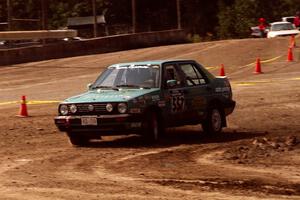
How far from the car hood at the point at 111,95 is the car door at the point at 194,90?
0.94 metres

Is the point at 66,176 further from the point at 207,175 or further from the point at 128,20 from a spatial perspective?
the point at 128,20

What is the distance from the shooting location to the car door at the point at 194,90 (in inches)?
514

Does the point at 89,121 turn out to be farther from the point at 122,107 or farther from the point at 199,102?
the point at 199,102

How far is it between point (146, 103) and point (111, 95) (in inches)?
24.2

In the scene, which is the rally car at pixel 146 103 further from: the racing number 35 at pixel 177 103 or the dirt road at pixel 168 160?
the dirt road at pixel 168 160

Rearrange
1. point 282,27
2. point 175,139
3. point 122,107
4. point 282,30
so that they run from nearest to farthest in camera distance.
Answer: point 122,107 → point 175,139 → point 282,30 → point 282,27

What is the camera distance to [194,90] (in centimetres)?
1320

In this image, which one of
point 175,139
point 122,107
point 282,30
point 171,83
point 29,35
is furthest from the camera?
point 282,30

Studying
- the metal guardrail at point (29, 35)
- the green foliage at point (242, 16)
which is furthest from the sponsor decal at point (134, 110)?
the green foliage at point (242, 16)

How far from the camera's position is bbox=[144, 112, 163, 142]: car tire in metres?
11.9

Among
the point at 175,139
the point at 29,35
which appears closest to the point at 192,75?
the point at 175,139

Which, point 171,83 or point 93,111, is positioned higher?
point 171,83

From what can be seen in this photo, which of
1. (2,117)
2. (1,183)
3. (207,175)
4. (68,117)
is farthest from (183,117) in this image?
(2,117)

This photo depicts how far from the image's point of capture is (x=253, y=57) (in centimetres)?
3456
